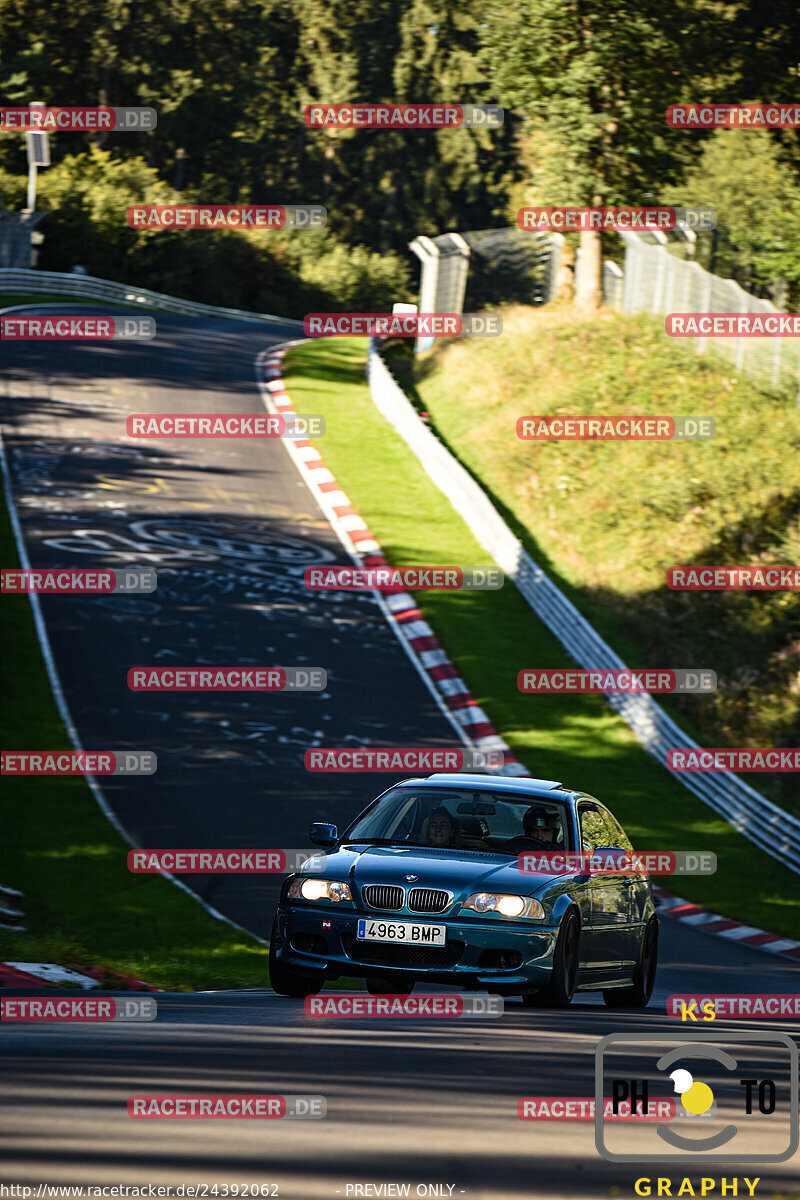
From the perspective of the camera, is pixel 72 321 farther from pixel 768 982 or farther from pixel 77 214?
pixel 768 982

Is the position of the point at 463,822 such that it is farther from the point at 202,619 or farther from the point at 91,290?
the point at 91,290

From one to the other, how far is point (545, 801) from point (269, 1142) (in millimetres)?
5173

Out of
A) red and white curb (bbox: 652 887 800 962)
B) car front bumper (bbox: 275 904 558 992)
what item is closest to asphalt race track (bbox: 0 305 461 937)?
red and white curb (bbox: 652 887 800 962)

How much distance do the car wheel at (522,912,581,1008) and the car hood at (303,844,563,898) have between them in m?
0.30

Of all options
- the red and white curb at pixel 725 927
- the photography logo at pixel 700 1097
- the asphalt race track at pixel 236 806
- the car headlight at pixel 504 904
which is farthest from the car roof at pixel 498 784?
the red and white curb at pixel 725 927

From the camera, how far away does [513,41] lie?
121 feet

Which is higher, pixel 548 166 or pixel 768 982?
pixel 548 166

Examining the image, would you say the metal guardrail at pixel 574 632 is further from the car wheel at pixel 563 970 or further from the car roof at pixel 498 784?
the car wheel at pixel 563 970

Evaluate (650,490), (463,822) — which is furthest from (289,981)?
(650,490)

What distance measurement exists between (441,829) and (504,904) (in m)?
1.09

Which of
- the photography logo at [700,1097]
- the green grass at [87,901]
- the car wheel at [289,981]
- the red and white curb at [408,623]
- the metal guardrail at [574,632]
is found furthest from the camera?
the red and white curb at [408,623]

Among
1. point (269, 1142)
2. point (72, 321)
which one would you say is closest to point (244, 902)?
point (269, 1142)

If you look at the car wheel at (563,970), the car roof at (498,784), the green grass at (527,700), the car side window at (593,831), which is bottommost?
the green grass at (527,700)

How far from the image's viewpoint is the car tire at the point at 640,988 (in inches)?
411
